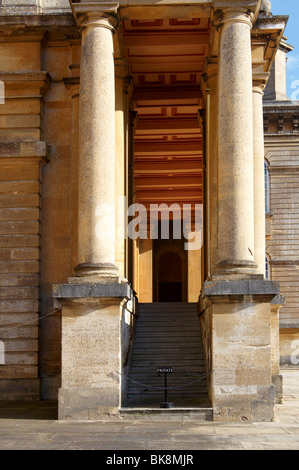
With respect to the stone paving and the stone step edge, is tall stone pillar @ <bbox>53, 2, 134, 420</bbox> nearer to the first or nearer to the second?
the stone step edge

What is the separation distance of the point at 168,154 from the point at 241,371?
49.8ft

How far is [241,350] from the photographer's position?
13.0 meters

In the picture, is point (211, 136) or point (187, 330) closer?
point (211, 136)

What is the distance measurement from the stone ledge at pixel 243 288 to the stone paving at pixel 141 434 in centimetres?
242

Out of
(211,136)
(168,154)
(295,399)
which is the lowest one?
(295,399)

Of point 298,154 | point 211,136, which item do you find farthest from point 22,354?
point 298,154

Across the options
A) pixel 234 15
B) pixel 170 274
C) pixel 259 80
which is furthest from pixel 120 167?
pixel 170 274

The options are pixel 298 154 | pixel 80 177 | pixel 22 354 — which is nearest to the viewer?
pixel 80 177

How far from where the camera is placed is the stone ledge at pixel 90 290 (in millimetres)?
13070

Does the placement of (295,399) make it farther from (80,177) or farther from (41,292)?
(80,177)

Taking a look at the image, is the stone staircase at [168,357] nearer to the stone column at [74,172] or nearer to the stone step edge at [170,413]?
the stone step edge at [170,413]

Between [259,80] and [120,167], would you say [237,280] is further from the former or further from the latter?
[259,80]

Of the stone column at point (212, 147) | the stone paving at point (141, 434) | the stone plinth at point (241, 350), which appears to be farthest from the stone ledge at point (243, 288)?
the stone column at point (212, 147)

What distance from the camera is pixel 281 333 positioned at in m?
32.7
